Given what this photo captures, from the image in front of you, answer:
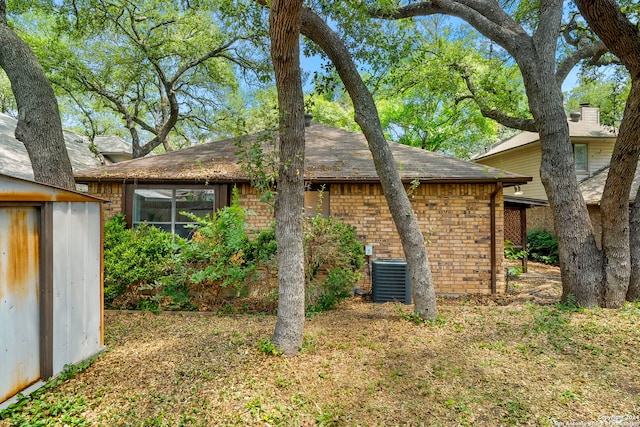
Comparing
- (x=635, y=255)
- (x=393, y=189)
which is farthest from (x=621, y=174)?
(x=393, y=189)

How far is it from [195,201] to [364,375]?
236 inches

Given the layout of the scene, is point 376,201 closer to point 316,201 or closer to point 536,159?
point 316,201

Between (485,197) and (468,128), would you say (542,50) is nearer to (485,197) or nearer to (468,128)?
(485,197)

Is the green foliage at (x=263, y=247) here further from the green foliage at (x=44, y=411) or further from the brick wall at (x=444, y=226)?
the green foliage at (x=44, y=411)

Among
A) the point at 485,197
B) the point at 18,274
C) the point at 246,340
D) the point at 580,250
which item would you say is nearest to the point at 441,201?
the point at 485,197

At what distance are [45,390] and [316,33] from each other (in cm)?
535

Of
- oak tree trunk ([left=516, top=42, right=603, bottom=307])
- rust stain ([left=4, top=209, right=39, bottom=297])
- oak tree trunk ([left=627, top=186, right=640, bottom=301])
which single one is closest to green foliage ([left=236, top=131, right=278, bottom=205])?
rust stain ([left=4, top=209, right=39, bottom=297])

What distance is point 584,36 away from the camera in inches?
353

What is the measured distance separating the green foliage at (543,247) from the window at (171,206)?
1240 centimetres

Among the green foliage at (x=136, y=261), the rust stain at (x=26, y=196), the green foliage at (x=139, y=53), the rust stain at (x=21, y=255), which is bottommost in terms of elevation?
the green foliage at (x=136, y=261)

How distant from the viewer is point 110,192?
7.83 metres

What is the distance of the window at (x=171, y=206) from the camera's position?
26.0 feet

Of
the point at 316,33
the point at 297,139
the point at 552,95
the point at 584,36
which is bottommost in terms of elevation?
the point at 297,139

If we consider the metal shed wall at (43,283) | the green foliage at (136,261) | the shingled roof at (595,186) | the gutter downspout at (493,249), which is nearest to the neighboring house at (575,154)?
the shingled roof at (595,186)
